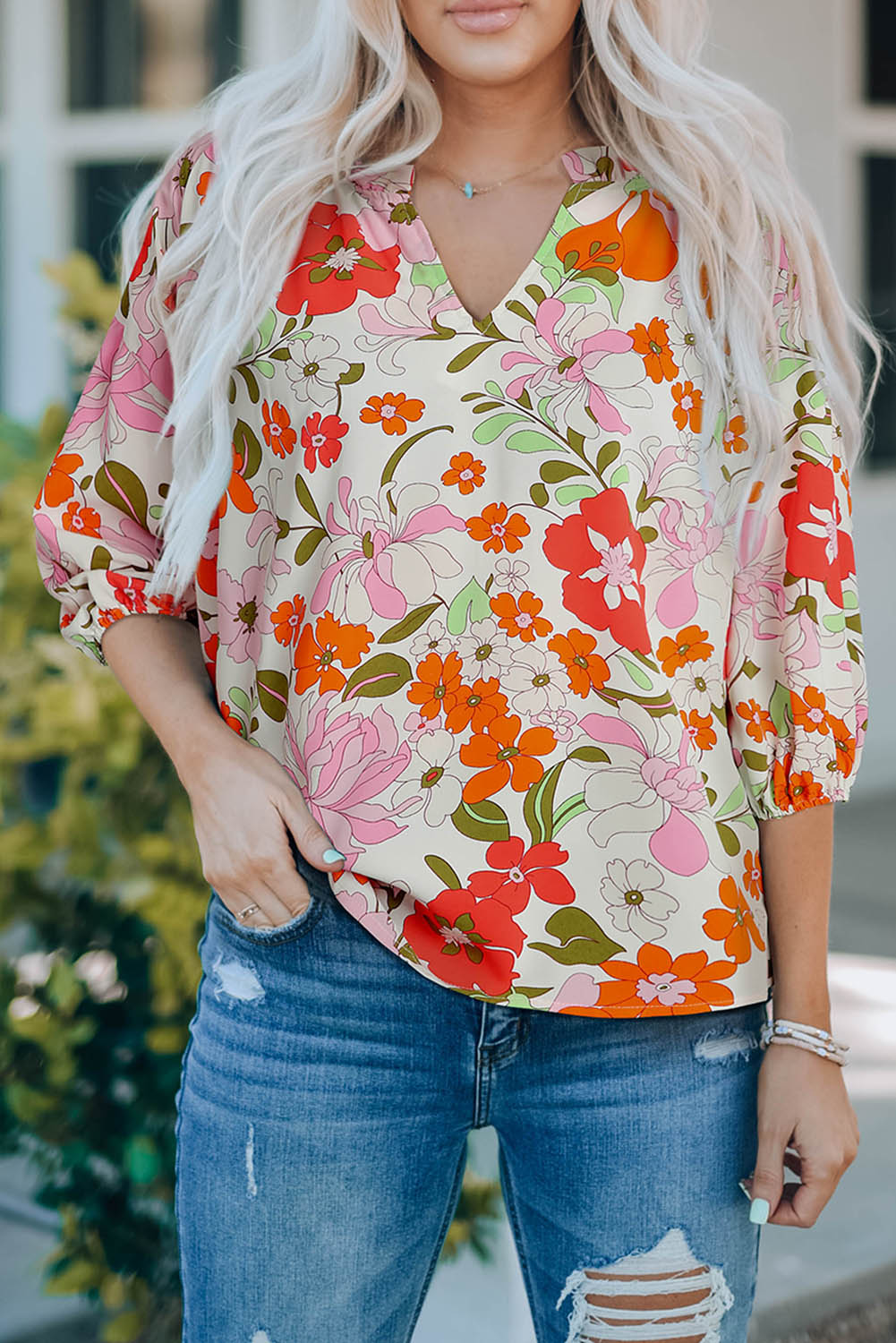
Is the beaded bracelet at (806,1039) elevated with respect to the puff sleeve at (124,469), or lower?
lower

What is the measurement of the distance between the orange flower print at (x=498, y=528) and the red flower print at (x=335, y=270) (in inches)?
8.4

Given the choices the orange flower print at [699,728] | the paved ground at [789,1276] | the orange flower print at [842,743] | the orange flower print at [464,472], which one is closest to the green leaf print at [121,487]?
the orange flower print at [464,472]

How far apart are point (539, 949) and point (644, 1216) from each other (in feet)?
0.78

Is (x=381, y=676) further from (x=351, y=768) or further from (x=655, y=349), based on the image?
(x=655, y=349)

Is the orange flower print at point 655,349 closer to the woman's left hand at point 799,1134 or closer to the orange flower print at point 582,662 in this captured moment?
the orange flower print at point 582,662

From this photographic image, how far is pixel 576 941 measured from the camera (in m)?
1.43

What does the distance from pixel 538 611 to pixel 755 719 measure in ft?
0.73

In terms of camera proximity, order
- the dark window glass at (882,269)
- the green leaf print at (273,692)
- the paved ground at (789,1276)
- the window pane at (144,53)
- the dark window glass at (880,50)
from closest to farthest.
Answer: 1. the green leaf print at (273,692)
2. the paved ground at (789,1276)
3. the window pane at (144,53)
4. the dark window glass at (880,50)
5. the dark window glass at (882,269)

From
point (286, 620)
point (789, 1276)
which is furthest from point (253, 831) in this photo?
point (789, 1276)

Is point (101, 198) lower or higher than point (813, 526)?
lower

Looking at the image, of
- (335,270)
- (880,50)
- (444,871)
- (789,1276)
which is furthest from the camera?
(880,50)

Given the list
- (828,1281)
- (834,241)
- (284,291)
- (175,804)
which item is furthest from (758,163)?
(834,241)

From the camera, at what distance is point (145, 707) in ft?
5.19

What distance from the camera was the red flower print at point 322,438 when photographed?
4.84 ft
